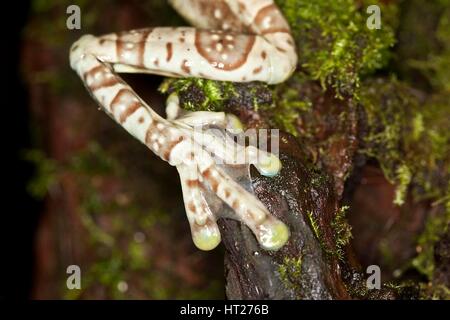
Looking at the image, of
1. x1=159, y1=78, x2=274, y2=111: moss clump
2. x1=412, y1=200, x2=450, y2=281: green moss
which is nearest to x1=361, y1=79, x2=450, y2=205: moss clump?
x1=412, y1=200, x2=450, y2=281: green moss

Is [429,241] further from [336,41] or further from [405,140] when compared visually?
[336,41]

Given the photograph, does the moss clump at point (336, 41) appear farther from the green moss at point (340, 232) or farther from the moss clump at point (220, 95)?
the green moss at point (340, 232)

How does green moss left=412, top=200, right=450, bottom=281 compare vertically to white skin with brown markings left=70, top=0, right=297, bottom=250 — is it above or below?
below

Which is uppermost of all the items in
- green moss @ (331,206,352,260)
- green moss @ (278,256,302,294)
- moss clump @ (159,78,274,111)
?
moss clump @ (159,78,274,111)

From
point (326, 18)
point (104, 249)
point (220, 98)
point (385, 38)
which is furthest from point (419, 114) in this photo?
point (104, 249)

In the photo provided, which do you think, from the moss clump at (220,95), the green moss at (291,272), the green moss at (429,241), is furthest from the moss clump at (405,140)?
the green moss at (291,272)

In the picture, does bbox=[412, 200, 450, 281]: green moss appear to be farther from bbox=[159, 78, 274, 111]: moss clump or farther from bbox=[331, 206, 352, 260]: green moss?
bbox=[159, 78, 274, 111]: moss clump

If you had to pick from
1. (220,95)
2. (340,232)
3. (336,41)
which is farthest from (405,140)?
(220,95)
